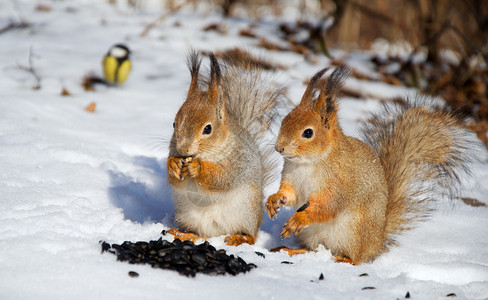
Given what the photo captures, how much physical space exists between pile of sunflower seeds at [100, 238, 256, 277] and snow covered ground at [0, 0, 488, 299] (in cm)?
5

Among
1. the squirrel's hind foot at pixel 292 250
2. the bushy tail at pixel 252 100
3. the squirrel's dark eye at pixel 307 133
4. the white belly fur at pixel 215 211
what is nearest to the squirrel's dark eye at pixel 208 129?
the white belly fur at pixel 215 211

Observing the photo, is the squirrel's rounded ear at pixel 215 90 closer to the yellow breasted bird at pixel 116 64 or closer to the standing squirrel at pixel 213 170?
the standing squirrel at pixel 213 170

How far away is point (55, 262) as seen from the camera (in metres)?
2.06

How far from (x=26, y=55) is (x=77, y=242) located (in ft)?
11.7

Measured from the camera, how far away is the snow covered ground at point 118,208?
203 cm

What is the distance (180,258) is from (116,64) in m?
3.12

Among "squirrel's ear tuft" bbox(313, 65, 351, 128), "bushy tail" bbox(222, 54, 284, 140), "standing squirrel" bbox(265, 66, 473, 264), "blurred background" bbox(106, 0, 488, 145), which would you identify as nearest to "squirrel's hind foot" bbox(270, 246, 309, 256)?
"standing squirrel" bbox(265, 66, 473, 264)

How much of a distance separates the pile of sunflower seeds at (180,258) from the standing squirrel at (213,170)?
1.03 ft

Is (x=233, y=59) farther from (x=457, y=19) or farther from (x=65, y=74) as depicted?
(x=457, y=19)

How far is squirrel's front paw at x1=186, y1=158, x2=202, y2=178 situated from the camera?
2.42 m

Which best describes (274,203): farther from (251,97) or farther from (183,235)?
(251,97)

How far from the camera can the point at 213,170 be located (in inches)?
98.8

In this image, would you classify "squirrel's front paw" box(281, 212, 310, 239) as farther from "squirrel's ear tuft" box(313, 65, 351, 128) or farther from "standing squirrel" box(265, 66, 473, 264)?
"squirrel's ear tuft" box(313, 65, 351, 128)

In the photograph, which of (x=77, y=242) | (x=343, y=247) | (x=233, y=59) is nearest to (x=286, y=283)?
(x=343, y=247)
